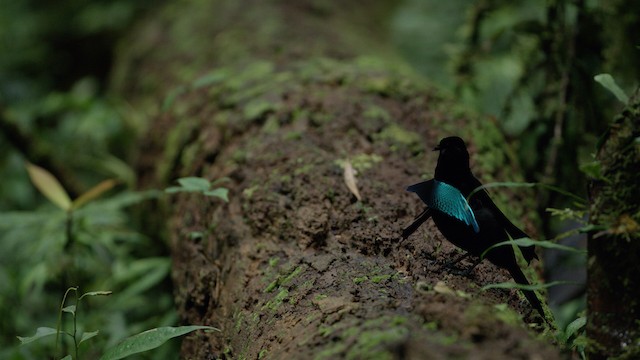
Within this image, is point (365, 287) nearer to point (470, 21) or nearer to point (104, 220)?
point (104, 220)

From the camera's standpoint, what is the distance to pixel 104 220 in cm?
336

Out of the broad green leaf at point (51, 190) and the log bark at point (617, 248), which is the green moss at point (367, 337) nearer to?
the log bark at point (617, 248)

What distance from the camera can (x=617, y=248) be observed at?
4.91 ft

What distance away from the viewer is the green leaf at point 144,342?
6.06 ft

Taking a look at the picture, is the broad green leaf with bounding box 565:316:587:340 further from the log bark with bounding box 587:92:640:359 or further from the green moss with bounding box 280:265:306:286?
the green moss with bounding box 280:265:306:286

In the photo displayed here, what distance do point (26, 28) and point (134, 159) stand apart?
3686 millimetres

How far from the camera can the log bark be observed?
148cm

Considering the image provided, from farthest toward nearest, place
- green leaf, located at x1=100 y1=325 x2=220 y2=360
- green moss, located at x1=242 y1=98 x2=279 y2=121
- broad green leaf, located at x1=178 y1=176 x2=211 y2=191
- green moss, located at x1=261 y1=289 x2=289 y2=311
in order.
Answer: green moss, located at x1=242 y1=98 x2=279 y2=121
broad green leaf, located at x1=178 y1=176 x2=211 y2=191
green moss, located at x1=261 y1=289 x2=289 y2=311
green leaf, located at x1=100 y1=325 x2=220 y2=360

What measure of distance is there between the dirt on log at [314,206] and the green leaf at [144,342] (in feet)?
0.83

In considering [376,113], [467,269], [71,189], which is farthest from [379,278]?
[71,189]

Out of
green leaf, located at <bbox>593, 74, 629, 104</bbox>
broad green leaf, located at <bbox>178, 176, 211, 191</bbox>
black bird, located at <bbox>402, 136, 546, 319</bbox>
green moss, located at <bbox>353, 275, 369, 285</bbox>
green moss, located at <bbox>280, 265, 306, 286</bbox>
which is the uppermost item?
green leaf, located at <bbox>593, 74, 629, 104</bbox>

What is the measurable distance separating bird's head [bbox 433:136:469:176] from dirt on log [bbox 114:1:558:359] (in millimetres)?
350

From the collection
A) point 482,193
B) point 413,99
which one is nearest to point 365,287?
point 482,193

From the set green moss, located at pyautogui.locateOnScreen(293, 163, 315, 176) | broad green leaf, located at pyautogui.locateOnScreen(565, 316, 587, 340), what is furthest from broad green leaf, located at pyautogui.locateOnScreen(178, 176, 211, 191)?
broad green leaf, located at pyautogui.locateOnScreen(565, 316, 587, 340)
